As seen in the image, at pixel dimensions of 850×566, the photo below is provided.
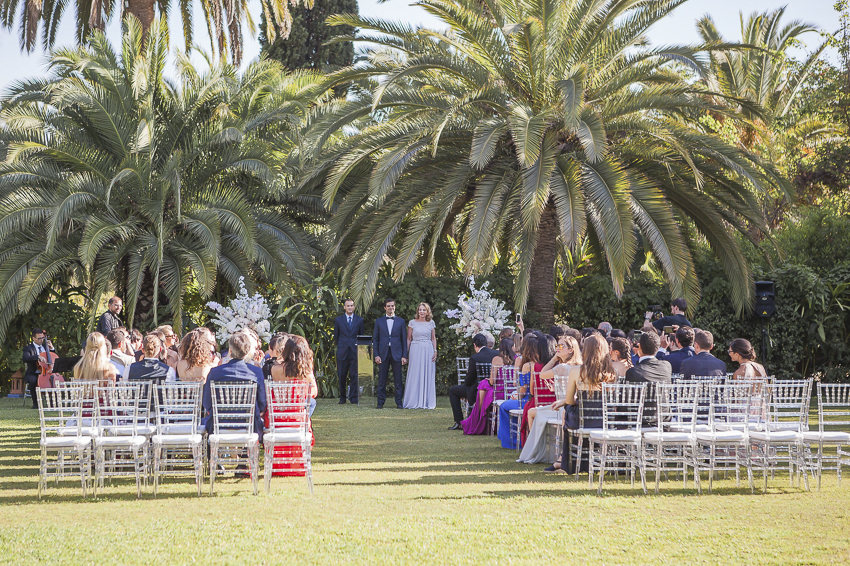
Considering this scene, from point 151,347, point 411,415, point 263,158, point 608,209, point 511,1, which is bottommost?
point 411,415

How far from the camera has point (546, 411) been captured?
9.37 metres

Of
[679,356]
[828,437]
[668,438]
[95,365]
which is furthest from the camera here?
[679,356]

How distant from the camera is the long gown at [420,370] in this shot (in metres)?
15.3

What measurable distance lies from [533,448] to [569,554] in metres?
3.81

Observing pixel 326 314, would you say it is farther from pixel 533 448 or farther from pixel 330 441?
pixel 533 448

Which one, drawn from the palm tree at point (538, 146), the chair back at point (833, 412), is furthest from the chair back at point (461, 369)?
the chair back at point (833, 412)

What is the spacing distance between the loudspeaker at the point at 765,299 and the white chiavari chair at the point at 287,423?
445 inches

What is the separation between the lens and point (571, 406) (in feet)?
27.8

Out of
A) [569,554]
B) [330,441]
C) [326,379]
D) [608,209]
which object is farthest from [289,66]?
[569,554]

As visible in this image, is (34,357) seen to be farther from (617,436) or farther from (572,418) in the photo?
(617,436)

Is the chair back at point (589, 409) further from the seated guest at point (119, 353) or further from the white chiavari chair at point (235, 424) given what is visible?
the seated guest at point (119, 353)

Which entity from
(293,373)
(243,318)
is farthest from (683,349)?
(243,318)

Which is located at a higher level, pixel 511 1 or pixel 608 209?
pixel 511 1

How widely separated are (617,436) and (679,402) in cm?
89
